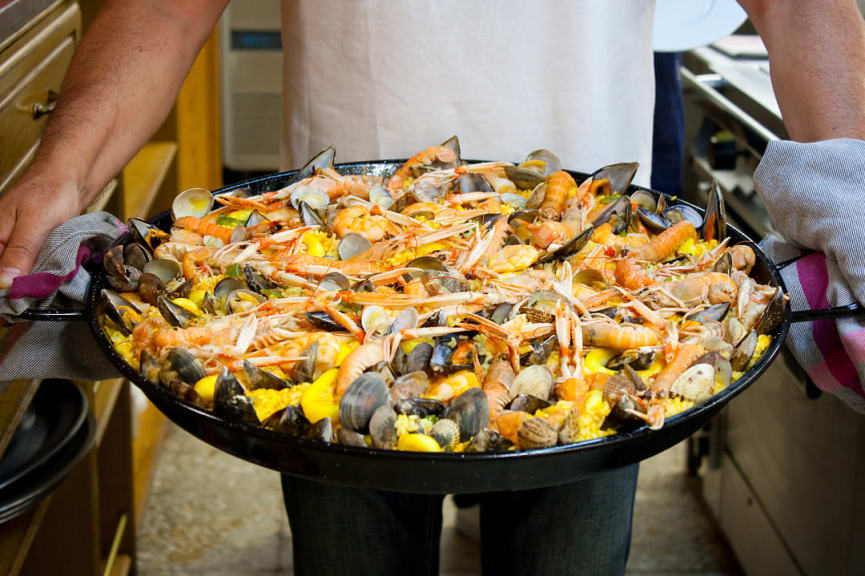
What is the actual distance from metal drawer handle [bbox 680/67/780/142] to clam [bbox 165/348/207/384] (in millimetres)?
1228

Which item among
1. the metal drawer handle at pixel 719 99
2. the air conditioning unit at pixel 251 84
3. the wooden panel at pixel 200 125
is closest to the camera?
the metal drawer handle at pixel 719 99

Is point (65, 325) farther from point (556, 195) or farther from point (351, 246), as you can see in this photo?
point (556, 195)

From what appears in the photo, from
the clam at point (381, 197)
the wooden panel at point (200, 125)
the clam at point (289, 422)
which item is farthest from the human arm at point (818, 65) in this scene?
the wooden panel at point (200, 125)

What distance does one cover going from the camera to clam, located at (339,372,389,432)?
76 cm

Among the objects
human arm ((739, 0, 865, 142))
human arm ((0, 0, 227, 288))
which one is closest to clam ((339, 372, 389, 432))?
human arm ((0, 0, 227, 288))

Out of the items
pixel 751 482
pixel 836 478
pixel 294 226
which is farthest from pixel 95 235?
pixel 751 482

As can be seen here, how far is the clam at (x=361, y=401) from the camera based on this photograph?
2.51 feet

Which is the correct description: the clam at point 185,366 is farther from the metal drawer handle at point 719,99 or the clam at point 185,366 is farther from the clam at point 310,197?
the metal drawer handle at point 719,99

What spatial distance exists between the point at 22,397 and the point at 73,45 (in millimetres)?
696

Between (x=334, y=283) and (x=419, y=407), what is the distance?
249mm

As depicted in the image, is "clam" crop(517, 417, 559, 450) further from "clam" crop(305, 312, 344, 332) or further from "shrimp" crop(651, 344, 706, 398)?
"clam" crop(305, 312, 344, 332)

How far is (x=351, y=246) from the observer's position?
1.10m

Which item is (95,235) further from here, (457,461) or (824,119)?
(824,119)

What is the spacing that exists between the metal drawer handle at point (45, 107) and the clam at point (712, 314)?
3.46ft
